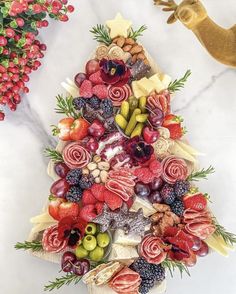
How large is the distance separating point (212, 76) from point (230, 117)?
117mm

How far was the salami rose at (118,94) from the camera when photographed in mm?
1328

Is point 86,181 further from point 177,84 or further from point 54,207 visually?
point 177,84

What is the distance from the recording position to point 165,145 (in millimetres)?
1313

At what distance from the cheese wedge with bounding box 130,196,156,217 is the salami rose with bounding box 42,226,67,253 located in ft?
0.58

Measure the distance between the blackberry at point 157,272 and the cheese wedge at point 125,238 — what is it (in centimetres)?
7

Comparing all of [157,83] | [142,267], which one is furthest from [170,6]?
[142,267]

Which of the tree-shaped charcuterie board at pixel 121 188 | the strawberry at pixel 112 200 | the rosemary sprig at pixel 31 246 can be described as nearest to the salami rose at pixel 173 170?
the tree-shaped charcuterie board at pixel 121 188

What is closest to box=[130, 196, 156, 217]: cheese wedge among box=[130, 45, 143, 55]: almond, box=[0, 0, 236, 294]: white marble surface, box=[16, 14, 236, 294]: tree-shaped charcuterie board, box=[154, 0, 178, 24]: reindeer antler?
box=[16, 14, 236, 294]: tree-shaped charcuterie board

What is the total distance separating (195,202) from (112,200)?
0.64 feet

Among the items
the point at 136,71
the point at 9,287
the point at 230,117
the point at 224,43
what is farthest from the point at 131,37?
the point at 9,287

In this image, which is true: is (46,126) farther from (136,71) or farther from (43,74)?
(136,71)

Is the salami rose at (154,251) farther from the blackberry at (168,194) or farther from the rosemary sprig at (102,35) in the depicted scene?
the rosemary sprig at (102,35)

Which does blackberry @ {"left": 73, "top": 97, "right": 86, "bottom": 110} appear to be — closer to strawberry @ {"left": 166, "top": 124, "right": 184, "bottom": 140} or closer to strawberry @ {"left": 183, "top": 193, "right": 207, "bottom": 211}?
strawberry @ {"left": 166, "top": 124, "right": 184, "bottom": 140}

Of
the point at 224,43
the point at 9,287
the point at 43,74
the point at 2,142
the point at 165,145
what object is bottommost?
the point at 9,287
